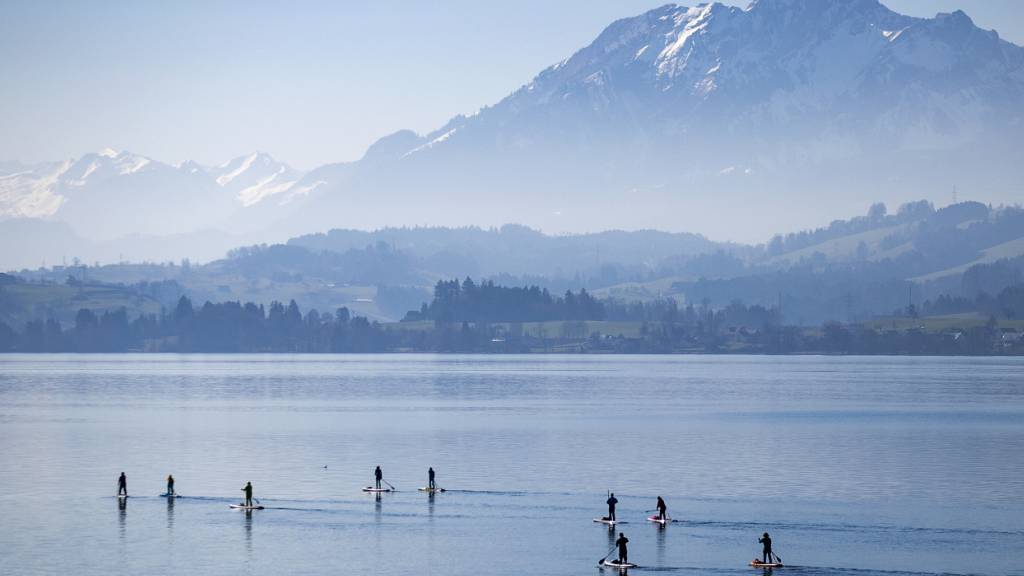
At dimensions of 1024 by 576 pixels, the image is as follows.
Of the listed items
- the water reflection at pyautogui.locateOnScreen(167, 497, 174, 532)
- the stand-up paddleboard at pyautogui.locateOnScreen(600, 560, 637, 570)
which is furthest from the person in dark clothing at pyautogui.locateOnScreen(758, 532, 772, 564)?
the water reflection at pyautogui.locateOnScreen(167, 497, 174, 532)

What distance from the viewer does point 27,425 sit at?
7008 inches

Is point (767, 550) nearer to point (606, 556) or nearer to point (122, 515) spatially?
point (606, 556)

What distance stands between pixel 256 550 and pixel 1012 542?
48.5 metres

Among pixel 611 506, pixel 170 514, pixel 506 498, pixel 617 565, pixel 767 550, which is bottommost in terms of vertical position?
pixel 617 565

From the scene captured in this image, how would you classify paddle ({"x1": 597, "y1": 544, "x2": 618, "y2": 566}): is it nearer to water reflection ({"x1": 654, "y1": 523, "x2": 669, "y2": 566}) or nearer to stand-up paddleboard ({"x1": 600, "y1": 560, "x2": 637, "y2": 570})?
stand-up paddleboard ({"x1": 600, "y1": 560, "x2": 637, "y2": 570})

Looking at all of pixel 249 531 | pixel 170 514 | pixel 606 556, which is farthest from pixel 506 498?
pixel 170 514

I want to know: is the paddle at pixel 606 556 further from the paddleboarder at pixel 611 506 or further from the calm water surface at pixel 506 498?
the paddleboarder at pixel 611 506

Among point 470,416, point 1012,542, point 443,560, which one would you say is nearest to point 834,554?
point 1012,542

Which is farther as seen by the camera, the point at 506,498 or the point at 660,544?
the point at 506,498

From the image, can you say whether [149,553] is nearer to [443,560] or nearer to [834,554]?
[443,560]

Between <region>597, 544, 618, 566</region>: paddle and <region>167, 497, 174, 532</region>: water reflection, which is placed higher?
<region>167, 497, 174, 532</region>: water reflection

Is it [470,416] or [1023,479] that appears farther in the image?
[470,416]

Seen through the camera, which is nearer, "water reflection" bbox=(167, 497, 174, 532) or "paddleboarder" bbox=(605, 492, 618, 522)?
"water reflection" bbox=(167, 497, 174, 532)

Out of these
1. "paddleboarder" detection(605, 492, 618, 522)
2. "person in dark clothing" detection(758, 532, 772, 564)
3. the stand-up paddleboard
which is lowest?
the stand-up paddleboard
